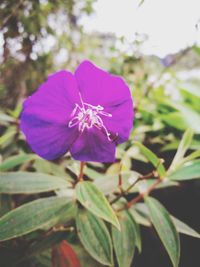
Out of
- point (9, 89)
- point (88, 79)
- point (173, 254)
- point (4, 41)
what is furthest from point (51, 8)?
point (173, 254)

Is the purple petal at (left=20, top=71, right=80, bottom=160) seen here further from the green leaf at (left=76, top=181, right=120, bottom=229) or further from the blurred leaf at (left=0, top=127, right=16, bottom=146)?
the blurred leaf at (left=0, top=127, right=16, bottom=146)

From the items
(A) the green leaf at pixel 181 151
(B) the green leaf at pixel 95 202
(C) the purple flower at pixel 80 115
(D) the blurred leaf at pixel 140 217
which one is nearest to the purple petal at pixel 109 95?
(C) the purple flower at pixel 80 115

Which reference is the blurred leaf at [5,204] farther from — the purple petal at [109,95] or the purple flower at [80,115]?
the purple petal at [109,95]

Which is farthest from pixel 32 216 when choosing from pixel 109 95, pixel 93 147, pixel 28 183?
pixel 109 95

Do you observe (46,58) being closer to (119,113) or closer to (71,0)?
(71,0)

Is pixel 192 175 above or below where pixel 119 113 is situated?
below
